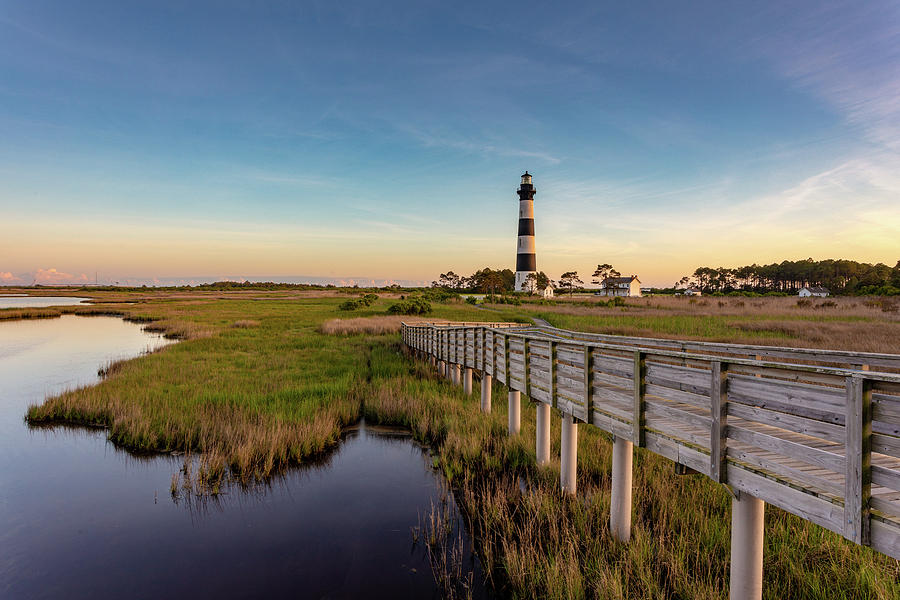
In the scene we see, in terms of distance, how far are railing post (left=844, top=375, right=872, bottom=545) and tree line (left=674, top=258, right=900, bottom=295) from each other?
101 metres

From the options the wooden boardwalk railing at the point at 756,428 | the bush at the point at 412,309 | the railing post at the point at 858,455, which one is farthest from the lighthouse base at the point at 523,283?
the railing post at the point at 858,455

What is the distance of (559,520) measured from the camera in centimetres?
680

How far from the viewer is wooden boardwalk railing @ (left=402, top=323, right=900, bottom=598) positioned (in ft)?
Answer: 9.76

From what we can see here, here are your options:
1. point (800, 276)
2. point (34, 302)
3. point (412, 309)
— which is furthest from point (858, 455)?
point (800, 276)

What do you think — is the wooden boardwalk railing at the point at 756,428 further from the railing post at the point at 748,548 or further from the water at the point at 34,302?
the water at the point at 34,302

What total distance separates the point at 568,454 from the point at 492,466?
84.8 inches

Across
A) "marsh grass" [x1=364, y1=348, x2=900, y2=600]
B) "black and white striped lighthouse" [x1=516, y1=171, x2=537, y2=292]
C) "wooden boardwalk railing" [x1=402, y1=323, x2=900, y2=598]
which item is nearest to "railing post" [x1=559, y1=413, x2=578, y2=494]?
"wooden boardwalk railing" [x1=402, y1=323, x2=900, y2=598]

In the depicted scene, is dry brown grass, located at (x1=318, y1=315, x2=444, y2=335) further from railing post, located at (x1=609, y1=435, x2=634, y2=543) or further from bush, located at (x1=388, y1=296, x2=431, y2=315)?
railing post, located at (x1=609, y1=435, x2=634, y2=543)

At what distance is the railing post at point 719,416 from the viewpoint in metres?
4.11

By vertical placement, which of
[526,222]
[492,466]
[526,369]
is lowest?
[492,466]

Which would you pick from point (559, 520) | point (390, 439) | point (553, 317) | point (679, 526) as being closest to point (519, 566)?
point (559, 520)

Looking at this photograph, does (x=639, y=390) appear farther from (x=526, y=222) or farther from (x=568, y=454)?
(x=526, y=222)

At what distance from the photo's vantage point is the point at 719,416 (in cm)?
414

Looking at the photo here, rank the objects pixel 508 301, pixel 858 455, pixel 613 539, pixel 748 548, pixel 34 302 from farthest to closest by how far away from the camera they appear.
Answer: pixel 34 302 < pixel 508 301 < pixel 613 539 < pixel 748 548 < pixel 858 455
